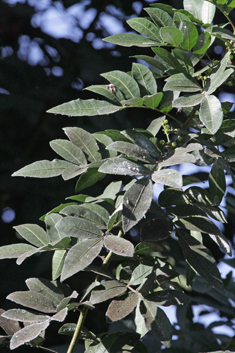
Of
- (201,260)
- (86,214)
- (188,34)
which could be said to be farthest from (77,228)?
(188,34)

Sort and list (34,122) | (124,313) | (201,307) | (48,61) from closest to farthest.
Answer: (124,313) → (201,307) → (34,122) → (48,61)

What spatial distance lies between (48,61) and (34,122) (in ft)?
0.79

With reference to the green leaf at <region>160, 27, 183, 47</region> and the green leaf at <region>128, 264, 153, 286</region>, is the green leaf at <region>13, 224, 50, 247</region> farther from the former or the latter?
the green leaf at <region>160, 27, 183, 47</region>

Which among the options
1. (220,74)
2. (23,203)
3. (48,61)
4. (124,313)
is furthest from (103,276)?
(48,61)

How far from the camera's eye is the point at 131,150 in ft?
1.26

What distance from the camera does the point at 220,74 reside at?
15.7 inches

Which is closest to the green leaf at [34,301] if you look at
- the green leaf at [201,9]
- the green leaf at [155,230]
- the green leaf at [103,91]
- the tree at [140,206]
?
the tree at [140,206]

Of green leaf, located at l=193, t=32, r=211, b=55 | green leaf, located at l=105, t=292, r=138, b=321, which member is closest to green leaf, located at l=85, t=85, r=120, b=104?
green leaf, located at l=193, t=32, r=211, b=55

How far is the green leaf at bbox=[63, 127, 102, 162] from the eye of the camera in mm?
462

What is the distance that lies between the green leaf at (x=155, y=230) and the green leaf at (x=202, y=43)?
19 centimetres

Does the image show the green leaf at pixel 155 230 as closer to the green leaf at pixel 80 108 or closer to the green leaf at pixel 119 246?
the green leaf at pixel 119 246

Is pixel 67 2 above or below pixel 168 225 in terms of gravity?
above

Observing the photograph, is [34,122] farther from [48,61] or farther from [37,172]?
[37,172]

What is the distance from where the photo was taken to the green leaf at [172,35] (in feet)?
1.36
